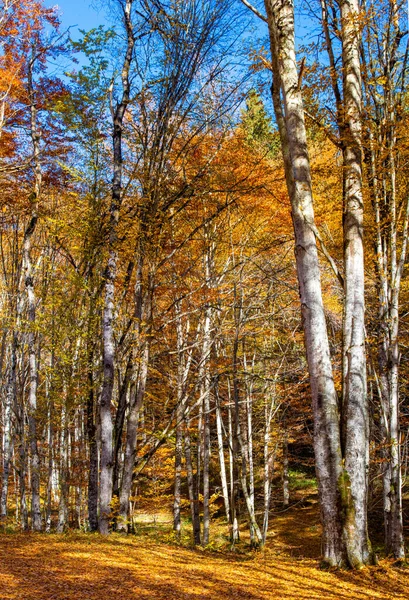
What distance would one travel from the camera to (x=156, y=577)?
4.00 m

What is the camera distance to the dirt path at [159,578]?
337 centimetres

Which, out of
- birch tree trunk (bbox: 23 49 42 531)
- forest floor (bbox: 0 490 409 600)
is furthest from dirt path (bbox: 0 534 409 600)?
birch tree trunk (bbox: 23 49 42 531)

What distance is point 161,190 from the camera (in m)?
8.34

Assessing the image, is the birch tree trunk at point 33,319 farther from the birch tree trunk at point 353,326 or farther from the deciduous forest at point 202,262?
the birch tree trunk at point 353,326

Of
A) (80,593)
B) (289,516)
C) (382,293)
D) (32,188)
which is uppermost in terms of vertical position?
(32,188)

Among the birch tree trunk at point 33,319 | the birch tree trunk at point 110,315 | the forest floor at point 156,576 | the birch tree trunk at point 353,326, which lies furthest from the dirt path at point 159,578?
the birch tree trunk at point 33,319

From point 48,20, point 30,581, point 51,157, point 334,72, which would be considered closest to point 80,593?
point 30,581

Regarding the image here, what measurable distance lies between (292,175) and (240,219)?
5689 millimetres

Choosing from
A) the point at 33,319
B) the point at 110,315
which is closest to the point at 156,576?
the point at 110,315

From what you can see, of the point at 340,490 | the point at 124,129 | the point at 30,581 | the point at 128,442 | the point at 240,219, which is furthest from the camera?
the point at 240,219

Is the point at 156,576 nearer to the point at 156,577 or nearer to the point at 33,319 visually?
the point at 156,577

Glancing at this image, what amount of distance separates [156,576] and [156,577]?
0.15ft

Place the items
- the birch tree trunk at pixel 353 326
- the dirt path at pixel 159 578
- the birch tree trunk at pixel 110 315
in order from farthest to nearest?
the birch tree trunk at pixel 110 315
the birch tree trunk at pixel 353 326
the dirt path at pixel 159 578

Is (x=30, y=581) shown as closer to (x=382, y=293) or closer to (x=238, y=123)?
(x=382, y=293)
